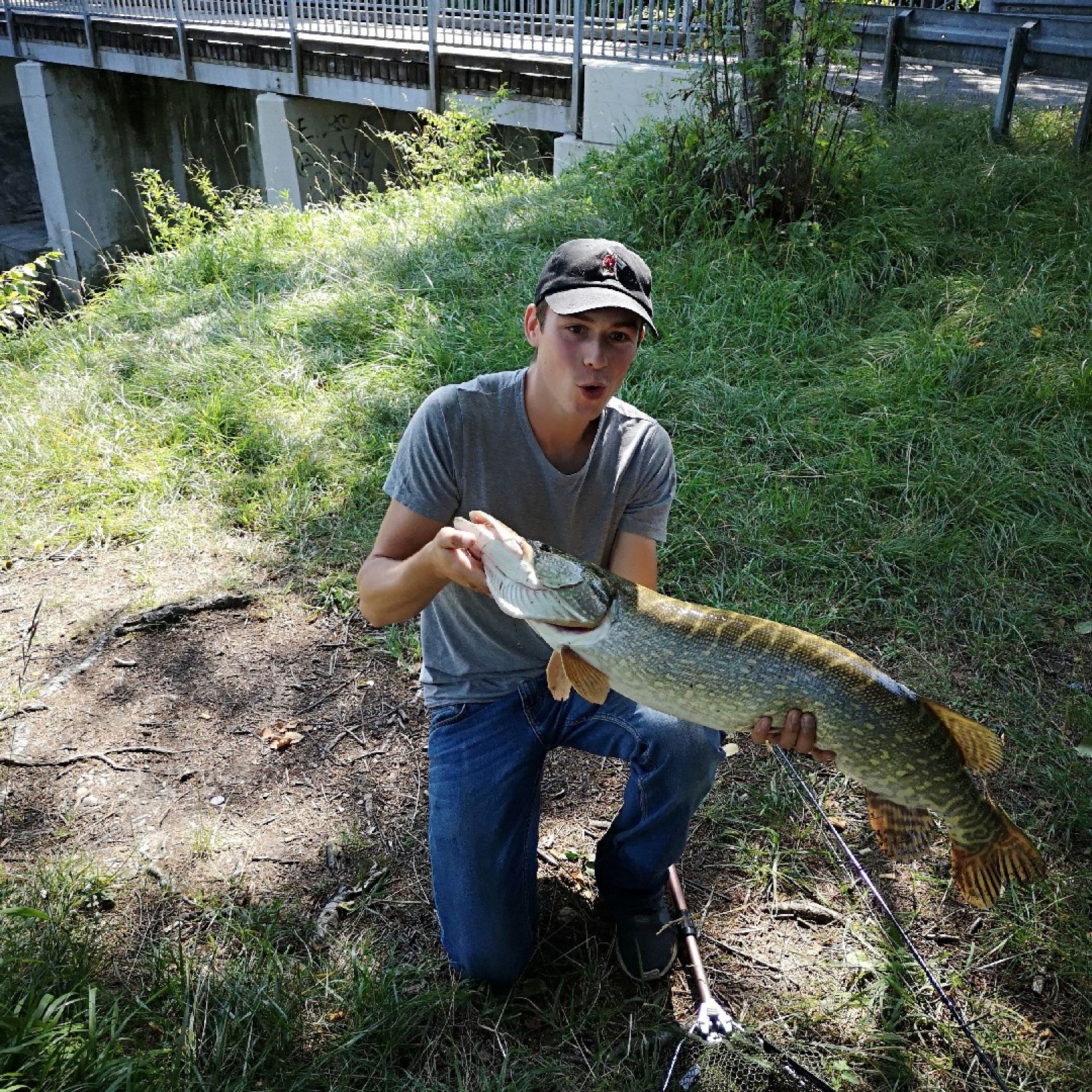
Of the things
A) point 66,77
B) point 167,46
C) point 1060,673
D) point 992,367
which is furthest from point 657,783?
point 66,77

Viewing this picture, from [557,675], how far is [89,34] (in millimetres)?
18232

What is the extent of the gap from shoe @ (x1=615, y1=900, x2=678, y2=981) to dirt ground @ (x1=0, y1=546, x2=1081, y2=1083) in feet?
0.29

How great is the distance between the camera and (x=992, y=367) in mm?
4793

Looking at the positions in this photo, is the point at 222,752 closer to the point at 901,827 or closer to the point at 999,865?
the point at 901,827

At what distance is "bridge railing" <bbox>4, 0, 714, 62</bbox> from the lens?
8.89 meters

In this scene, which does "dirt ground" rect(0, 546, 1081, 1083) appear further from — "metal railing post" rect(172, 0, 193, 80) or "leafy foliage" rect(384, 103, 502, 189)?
"metal railing post" rect(172, 0, 193, 80)

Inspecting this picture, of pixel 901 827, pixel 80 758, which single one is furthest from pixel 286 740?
pixel 901 827

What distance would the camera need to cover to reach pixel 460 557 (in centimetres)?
200

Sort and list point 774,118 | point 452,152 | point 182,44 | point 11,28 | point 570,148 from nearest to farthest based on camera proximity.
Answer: point 774,118
point 452,152
point 570,148
point 182,44
point 11,28

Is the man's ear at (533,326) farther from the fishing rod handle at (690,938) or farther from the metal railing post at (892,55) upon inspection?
the metal railing post at (892,55)

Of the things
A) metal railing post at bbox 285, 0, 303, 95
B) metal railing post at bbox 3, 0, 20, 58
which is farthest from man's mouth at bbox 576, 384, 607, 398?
metal railing post at bbox 3, 0, 20, 58

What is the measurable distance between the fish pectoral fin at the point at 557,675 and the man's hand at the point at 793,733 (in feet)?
1.47

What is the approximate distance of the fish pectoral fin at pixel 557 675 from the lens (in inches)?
82.3

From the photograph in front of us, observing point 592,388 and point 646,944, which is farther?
point 646,944
